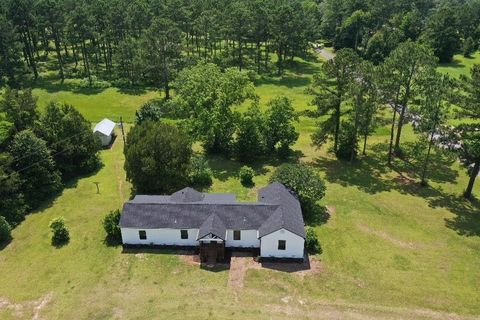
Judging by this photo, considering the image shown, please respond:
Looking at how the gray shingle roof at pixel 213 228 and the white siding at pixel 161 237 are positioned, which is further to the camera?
the white siding at pixel 161 237

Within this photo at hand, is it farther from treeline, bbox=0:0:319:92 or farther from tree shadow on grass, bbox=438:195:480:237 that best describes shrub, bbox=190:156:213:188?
treeline, bbox=0:0:319:92

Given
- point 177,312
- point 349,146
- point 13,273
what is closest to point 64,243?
point 13,273

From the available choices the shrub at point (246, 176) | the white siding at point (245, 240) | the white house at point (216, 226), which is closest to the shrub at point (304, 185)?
the white house at point (216, 226)

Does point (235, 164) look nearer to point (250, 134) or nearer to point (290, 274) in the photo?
point (250, 134)

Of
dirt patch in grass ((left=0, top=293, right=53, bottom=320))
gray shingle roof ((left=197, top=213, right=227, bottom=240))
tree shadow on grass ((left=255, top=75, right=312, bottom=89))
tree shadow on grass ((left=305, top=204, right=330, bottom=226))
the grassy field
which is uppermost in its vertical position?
tree shadow on grass ((left=255, top=75, right=312, bottom=89))

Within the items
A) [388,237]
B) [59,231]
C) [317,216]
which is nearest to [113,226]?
[59,231]

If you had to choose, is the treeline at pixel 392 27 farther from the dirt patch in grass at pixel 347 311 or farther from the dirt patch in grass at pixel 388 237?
the dirt patch in grass at pixel 347 311

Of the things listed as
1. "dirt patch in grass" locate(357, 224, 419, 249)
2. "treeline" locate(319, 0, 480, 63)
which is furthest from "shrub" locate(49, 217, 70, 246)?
"treeline" locate(319, 0, 480, 63)
